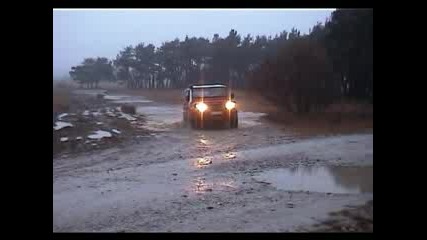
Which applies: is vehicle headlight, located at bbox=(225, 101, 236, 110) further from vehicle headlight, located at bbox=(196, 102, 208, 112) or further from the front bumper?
vehicle headlight, located at bbox=(196, 102, 208, 112)

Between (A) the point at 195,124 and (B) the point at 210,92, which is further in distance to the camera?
(A) the point at 195,124

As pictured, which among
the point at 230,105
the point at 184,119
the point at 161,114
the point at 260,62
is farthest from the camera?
the point at 184,119

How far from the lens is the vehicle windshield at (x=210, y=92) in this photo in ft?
27.9

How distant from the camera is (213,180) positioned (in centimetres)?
662

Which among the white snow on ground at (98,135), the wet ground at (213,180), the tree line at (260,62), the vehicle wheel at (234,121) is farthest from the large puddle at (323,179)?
the white snow on ground at (98,135)

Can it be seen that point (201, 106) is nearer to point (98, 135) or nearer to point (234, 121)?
point (234, 121)

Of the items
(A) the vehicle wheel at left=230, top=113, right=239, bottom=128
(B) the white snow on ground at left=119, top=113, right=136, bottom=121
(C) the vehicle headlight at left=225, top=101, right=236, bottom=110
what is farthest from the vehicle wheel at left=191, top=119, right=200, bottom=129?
(B) the white snow on ground at left=119, top=113, right=136, bottom=121

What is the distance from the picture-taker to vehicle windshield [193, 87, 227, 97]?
8500 mm

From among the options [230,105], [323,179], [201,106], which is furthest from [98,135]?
[323,179]

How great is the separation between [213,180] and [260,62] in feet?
7.51
